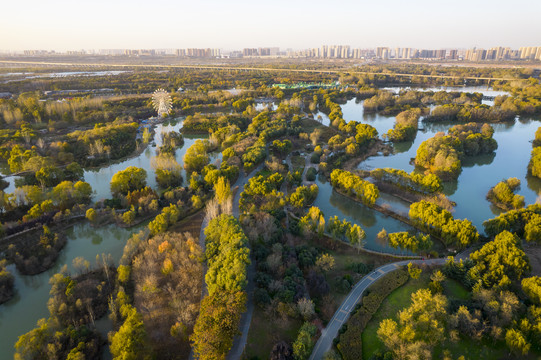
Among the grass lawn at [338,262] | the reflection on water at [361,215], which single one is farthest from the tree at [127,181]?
the grass lawn at [338,262]

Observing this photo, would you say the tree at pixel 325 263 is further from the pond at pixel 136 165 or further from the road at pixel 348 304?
the pond at pixel 136 165

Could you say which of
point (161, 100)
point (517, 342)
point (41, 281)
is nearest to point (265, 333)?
point (517, 342)

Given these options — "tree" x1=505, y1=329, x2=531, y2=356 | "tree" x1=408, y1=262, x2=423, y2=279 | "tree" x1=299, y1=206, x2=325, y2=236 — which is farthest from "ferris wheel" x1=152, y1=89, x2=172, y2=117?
"tree" x1=505, y1=329, x2=531, y2=356

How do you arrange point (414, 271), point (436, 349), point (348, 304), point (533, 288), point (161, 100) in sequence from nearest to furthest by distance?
1. point (436, 349)
2. point (533, 288)
3. point (348, 304)
4. point (414, 271)
5. point (161, 100)

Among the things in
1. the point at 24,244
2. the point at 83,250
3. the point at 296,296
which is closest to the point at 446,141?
the point at 296,296

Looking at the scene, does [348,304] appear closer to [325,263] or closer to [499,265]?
[325,263]
